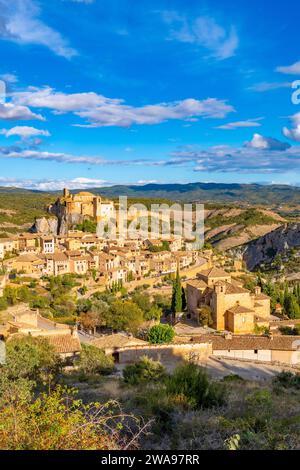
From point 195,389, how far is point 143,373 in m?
4.41

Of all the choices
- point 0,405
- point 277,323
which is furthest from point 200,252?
point 0,405

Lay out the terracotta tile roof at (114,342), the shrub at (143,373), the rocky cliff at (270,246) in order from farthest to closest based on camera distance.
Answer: the rocky cliff at (270,246) < the terracotta tile roof at (114,342) < the shrub at (143,373)

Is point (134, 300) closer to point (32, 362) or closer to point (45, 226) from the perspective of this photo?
point (32, 362)

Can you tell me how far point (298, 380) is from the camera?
42.1ft

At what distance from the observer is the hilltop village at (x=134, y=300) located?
798 inches

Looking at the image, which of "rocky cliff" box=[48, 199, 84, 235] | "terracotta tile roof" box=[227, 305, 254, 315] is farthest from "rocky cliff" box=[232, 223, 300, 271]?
"terracotta tile roof" box=[227, 305, 254, 315]

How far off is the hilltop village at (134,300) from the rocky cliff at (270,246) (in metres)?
19.2

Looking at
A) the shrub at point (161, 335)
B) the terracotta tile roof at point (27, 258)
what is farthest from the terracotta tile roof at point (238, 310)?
the terracotta tile roof at point (27, 258)

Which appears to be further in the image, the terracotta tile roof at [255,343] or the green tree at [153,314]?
the green tree at [153,314]

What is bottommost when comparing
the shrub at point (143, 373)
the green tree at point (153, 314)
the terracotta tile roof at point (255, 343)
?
the green tree at point (153, 314)

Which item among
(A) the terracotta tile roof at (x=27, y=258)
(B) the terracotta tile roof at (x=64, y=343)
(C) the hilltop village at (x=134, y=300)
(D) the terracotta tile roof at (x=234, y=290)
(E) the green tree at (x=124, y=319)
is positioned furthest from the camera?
(A) the terracotta tile roof at (x=27, y=258)

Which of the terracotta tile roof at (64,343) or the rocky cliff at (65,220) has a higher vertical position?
the rocky cliff at (65,220)

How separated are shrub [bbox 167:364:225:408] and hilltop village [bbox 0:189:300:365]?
8.55 m

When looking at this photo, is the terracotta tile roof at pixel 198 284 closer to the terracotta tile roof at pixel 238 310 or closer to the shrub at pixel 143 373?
the terracotta tile roof at pixel 238 310
